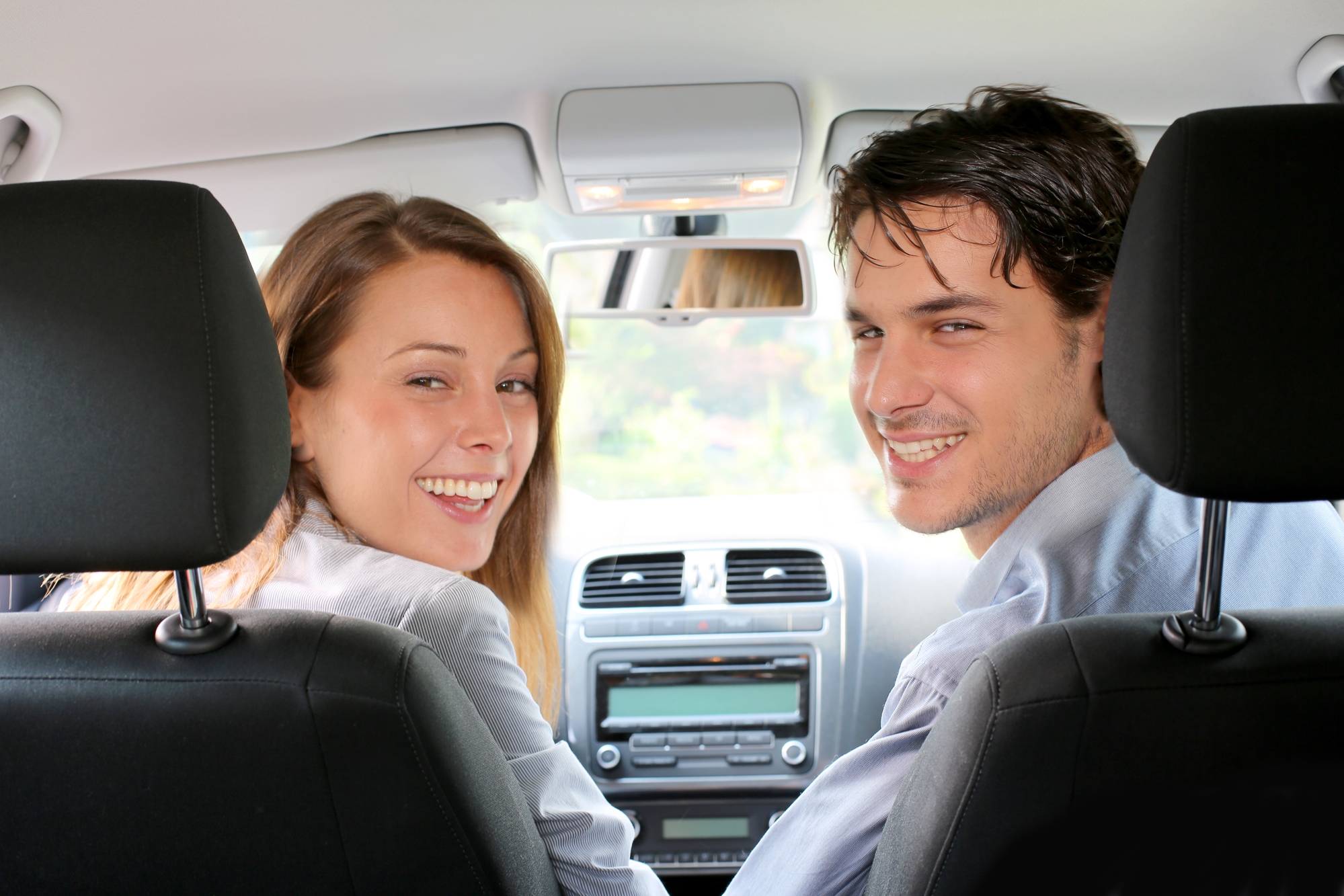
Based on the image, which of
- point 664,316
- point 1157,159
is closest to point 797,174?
point 664,316

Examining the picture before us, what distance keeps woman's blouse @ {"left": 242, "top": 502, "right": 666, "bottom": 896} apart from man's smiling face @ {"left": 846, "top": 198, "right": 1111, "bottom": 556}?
881 mm

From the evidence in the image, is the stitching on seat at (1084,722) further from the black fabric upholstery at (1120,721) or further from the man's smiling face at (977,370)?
the man's smiling face at (977,370)

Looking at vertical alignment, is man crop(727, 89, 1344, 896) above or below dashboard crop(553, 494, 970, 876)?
above

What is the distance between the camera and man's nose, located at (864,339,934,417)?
1.94 metres

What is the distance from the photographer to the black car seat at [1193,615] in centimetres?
94

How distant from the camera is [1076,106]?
2164 millimetres

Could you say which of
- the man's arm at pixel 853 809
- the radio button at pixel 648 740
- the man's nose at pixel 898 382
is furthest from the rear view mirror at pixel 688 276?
the man's arm at pixel 853 809

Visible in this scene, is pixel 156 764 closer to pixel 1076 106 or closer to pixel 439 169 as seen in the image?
pixel 439 169

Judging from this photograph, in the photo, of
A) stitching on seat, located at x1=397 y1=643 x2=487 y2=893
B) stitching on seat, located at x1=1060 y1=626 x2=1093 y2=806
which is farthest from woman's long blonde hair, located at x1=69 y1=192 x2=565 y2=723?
stitching on seat, located at x1=1060 y1=626 x2=1093 y2=806

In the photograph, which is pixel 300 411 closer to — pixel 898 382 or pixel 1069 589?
pixel 898 382

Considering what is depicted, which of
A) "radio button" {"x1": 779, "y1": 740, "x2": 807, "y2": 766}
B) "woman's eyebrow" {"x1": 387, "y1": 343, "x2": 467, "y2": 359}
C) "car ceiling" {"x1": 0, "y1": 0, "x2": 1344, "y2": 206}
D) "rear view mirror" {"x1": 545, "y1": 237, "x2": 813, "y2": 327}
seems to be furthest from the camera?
"radio button" {"x1": 779, "y1": 740, "x2": 807, "y2": 766}

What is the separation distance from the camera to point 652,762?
10.9ft

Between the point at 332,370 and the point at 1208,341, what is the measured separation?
143 centimetres

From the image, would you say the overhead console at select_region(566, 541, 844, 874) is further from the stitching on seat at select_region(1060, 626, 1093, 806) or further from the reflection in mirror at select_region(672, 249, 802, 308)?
the stitching on seat at select_region(1060, 626, 1093, 806)
